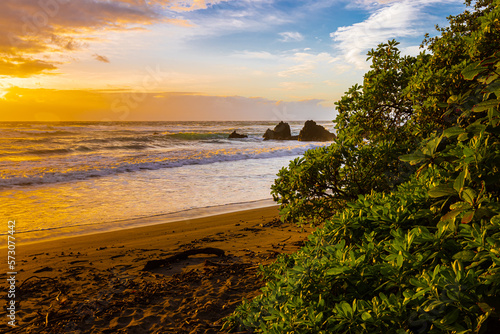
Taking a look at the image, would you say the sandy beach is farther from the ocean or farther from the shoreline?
the ocean

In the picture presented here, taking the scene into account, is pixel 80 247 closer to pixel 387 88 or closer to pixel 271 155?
pixel 387 88

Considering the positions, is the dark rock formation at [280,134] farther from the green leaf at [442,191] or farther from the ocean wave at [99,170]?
the green leaf at [442,191]

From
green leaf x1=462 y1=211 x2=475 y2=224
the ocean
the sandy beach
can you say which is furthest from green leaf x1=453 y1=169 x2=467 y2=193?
the ocean

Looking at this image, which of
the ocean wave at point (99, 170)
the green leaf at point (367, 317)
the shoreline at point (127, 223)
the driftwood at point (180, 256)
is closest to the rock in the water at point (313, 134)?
the ocean wave at point (99, 170)

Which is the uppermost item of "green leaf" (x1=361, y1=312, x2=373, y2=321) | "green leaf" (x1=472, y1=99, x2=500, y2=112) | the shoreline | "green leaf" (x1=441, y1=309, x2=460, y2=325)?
"green leaf" (x1=472, y1=99, x2=500, y2=112)

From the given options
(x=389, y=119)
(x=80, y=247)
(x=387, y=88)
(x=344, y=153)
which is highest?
(x=387, y=88)

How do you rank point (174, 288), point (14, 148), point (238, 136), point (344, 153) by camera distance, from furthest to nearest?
point (238, 136) < point (14, 148) < point (174, 288) < point (344, 153)

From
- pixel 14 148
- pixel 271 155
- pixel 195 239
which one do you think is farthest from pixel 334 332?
pixel 14 148

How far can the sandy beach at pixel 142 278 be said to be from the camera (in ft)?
13.9

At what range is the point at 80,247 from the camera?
7.25 meters

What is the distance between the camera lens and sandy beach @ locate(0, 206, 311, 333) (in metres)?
4.24

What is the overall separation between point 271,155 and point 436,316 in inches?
1129

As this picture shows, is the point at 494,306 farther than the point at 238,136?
No

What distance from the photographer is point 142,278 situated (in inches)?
216
